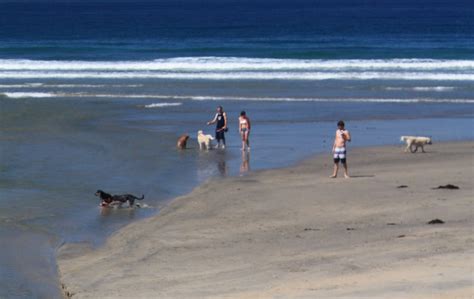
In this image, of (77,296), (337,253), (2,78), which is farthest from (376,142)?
(2,78)

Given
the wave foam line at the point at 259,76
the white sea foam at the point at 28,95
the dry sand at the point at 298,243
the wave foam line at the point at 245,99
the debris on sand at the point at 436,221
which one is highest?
the wave foam line at the point at 259,76

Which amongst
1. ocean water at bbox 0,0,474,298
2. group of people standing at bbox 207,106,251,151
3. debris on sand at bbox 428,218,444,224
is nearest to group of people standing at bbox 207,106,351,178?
group of people standing at bbox 207,106,251,151

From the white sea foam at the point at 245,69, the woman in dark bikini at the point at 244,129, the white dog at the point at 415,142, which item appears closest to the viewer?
the white dog at the point at 415,142

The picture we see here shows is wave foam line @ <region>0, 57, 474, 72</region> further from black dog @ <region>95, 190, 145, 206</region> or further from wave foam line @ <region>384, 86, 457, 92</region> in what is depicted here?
black dog @ <region>95, 190, 145, 206</region>

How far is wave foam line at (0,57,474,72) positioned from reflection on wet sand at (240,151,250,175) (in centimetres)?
2519

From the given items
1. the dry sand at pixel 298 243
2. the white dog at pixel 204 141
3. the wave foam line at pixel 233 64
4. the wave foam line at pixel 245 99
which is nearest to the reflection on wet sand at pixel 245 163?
the white dog at pixel 204 141

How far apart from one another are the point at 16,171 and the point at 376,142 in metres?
9.18

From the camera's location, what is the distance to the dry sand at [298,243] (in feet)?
40.6

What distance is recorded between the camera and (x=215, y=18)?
11044cm

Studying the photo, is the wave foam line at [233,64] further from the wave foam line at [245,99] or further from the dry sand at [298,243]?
the dry sand at [298,243]

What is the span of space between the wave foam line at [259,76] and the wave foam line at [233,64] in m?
2.39

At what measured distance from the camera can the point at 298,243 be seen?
1516 centimetres

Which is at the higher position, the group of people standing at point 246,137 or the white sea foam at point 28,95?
the white sea foam at point 28,95

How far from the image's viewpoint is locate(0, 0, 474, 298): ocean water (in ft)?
61.9
